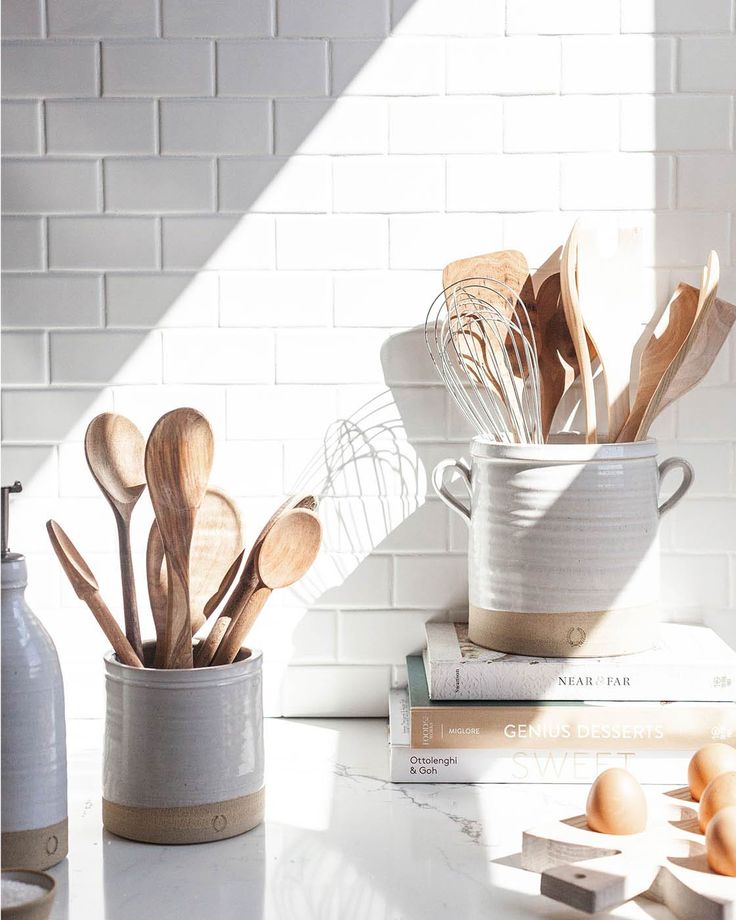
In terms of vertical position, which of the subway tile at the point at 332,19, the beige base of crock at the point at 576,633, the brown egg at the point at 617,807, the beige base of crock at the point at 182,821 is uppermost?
the subway tile at the point at 332,19

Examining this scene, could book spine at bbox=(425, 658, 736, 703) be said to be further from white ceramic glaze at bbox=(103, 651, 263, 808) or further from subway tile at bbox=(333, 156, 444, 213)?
subway tile at bbox=(333, 156, 444, 213)

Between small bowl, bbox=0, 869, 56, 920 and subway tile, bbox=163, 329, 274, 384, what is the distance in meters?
0.59

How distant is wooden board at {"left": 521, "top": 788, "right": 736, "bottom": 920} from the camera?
2.35 ft

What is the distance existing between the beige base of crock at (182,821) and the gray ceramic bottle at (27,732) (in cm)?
7

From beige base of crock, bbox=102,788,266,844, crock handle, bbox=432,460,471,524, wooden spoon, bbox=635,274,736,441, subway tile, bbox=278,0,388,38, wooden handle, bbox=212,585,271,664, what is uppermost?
subway tile, bbox=278,0,388,38

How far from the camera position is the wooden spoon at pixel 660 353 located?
1.08 meters

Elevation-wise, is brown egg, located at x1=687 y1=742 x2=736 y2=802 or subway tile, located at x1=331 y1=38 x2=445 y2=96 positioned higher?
subway tile, located at x1=331 y1=38 x2=445 y2=96

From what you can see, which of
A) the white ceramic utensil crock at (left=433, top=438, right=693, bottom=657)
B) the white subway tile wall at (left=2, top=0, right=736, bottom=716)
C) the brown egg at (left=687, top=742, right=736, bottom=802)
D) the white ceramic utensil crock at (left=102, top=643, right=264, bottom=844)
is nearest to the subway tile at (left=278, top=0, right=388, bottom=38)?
the white subway tile wall at (left=2, top=0, right=736, bottom=716)

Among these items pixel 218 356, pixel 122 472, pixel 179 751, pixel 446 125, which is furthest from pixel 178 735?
pixel 446 125

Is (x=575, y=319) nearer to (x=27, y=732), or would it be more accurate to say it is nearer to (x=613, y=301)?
(x=613, y=301)

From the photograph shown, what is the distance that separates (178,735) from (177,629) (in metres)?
0.08

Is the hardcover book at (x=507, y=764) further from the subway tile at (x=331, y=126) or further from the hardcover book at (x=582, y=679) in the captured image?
the subway tile at (x=331, y=126)

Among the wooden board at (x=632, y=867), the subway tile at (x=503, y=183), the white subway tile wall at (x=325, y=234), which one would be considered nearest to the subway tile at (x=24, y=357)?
the white subway tile wall at (x=325, y=234)

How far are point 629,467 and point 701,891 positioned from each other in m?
0.42
